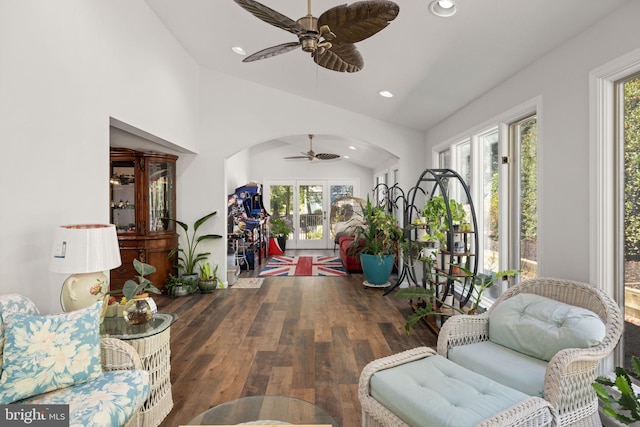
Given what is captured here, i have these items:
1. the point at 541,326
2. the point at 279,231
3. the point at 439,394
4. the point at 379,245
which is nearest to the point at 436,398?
the point at 439,394

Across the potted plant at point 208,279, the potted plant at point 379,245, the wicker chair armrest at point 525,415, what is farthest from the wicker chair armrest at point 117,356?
the potted plant at point 379,245

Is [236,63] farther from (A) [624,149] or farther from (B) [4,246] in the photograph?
(A) [624,149]

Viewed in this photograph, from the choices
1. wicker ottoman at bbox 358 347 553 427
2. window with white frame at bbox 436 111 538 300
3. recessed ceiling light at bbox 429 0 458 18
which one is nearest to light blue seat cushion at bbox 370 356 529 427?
wicker ottoman at bbox 358 347 553 427

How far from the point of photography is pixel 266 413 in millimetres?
1633

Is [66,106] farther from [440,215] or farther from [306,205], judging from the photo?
[306,205]

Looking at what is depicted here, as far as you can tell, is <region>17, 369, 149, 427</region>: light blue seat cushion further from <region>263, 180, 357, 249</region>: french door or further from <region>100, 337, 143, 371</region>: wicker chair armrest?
<region>263, 180, 357, 249</region>: french door

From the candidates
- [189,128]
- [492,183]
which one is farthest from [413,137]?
[189,128]

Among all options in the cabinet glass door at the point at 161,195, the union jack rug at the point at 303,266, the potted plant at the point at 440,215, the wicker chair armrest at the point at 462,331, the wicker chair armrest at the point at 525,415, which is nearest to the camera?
the wicker chair armrest at the point at 525,415

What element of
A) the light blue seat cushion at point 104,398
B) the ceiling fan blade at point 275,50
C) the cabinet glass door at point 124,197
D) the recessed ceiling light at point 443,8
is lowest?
the light blue seat cushion at point 104,398

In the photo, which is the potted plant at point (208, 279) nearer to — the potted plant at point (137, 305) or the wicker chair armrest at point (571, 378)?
the potted plant at point (137, 305)

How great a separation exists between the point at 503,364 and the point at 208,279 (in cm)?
434

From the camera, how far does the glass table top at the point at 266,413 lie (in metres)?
1.57

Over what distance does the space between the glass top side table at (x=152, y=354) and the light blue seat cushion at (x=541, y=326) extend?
2105 mm

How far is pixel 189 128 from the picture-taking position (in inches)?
202
